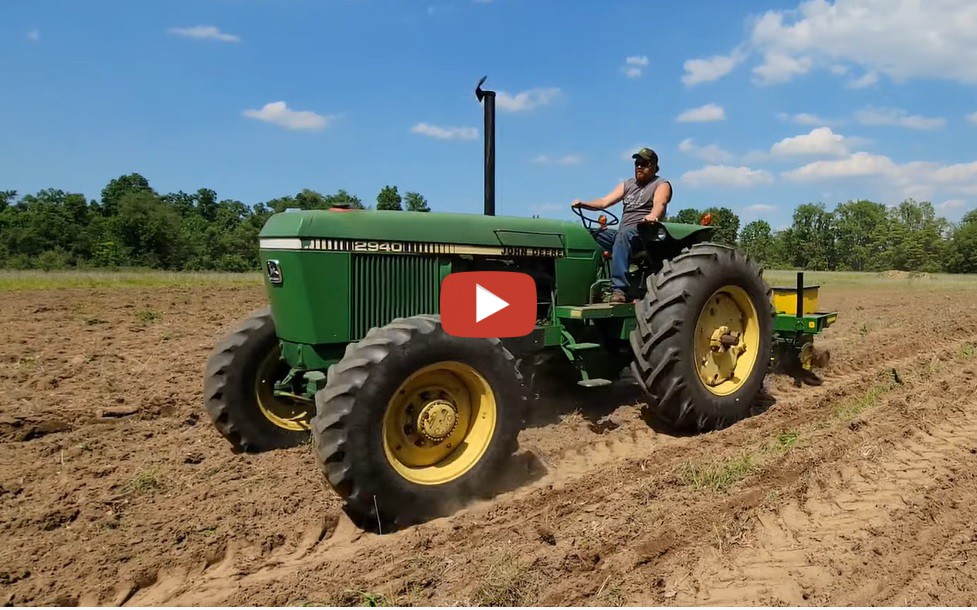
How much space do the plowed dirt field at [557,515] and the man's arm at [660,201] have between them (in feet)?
5.57

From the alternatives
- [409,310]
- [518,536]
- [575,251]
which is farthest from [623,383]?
[518,536]

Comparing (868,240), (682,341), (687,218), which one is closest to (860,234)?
(868,240)

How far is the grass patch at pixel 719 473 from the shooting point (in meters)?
3.83

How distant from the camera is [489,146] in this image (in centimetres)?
552

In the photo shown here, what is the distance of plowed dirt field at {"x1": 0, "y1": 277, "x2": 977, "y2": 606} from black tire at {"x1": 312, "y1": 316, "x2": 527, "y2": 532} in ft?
0.55

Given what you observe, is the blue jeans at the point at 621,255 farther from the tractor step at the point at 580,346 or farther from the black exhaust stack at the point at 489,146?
the black exhaust stack at the point at 489,146

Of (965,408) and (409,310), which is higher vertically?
(409,310)

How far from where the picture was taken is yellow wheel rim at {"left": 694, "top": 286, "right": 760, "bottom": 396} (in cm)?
556

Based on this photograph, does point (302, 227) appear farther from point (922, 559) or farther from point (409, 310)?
point (922, 559)

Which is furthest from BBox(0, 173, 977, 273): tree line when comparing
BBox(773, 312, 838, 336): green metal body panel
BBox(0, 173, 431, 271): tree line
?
BBox(773, 312, 838, 336): green metal body panel

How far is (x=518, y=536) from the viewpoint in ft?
10.8

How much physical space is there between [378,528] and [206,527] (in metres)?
0.92

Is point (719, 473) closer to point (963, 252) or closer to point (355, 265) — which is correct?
point (355, 265)

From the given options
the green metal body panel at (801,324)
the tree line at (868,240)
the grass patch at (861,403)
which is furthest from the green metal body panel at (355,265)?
the tree line at (868,240)
